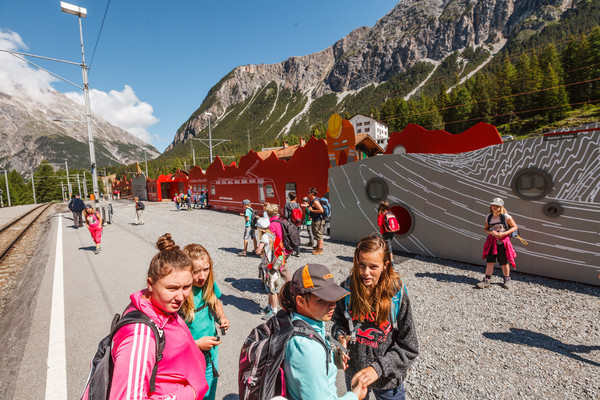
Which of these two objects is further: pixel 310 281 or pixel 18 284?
pixel 18 284

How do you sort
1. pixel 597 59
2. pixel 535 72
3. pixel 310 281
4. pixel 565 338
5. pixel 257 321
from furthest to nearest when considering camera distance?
1. pixel 535 72
2. pixel 597 59
3. pixel 257 321
4. pixel 565 338
5. pixel 310 281

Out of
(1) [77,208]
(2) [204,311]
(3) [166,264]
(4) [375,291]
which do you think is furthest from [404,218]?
(1) [77,208]

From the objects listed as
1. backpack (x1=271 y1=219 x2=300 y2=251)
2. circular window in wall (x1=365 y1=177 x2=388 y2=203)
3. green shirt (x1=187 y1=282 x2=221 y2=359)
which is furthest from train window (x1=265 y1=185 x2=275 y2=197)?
green shirt (x1=187 y1=282 x2=221 y2=359)

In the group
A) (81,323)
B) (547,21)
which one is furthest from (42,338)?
(547,21)

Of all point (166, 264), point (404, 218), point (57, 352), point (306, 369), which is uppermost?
point (166, 264)

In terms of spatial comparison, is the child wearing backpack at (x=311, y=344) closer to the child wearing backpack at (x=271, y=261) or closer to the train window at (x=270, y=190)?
the child wearing backpack at (x=271, y=261)

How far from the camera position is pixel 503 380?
2.95 meters

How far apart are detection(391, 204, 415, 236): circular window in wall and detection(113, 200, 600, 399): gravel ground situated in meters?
1.47

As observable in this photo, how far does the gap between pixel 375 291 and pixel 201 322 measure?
1.48 metres

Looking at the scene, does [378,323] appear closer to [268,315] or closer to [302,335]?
[302,335]

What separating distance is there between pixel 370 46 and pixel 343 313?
8704 inches

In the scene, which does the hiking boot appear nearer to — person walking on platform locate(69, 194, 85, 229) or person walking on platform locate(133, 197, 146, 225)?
person walking on platform locate(133, 197, 146, 225)

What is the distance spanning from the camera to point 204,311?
236cm

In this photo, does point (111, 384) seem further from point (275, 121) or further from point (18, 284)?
point (275, 121)
